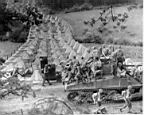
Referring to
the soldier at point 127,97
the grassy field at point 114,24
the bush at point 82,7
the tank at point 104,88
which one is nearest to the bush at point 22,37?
the grassy field at point 114,24

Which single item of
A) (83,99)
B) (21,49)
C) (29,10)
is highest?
(29,10)

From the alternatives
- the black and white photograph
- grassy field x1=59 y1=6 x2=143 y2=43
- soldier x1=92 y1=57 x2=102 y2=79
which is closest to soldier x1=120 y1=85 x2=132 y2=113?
the black and white photograph

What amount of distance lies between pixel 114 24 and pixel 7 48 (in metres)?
2.03

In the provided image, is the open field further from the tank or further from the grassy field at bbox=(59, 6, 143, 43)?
the grassy field at bbox=(59, 6, 143, 43)

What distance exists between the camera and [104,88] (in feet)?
35.6

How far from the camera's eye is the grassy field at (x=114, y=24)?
11000 mm

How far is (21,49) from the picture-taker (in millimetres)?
11438

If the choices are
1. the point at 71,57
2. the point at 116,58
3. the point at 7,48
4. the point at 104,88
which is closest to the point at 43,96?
the point at 71,57

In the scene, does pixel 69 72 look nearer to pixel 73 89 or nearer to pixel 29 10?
pixel 73 89

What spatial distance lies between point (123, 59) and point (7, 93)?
2133mm

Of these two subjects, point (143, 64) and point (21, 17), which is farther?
point (21, 17)

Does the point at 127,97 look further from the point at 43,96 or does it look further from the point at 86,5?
the point at 86,5

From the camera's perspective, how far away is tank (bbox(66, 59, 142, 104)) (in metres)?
10.7

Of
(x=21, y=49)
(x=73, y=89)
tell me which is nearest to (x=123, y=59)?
(x=73, y=89)
